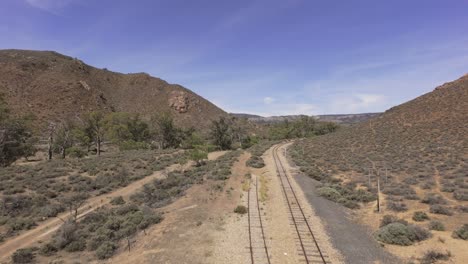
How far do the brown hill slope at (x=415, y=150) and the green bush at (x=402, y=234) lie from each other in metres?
9.46

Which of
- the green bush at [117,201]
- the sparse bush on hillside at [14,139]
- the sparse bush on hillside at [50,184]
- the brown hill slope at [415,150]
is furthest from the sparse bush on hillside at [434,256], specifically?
the sparse bush on hillside at [14,139]

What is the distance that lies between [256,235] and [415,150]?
4079 centimetres

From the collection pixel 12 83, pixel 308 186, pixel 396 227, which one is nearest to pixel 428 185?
pixel 308 186

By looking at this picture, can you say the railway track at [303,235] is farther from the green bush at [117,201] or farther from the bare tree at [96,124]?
the bare tree at [96,124]

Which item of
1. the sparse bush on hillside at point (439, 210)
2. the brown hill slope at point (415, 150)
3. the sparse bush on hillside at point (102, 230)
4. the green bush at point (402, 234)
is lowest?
the sparse bush on hillside at point (102, 230)

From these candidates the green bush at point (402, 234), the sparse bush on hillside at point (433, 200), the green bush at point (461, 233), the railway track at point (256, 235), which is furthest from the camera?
the sparse bush on hillside at point (433, 200)

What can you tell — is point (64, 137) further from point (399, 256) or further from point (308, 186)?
point (399, 256)

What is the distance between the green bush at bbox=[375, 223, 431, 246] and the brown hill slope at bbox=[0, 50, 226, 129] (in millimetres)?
94116

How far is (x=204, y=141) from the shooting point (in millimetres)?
78000

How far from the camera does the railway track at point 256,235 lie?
43.9 ft

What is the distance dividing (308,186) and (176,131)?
57.2 m

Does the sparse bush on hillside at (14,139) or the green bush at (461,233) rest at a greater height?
the sparse bush on hillside at (14,139)

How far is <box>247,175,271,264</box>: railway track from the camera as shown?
43.9 ft

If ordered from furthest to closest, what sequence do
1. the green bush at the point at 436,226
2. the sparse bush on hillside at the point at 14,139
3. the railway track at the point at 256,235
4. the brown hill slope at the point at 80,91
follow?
1. the brown hill slope at the point at 80,91
2. the sparse bush on hillside at the point at 14,139
3. the green bush at the point at 436,226
4. the railway track at the point at 256,235
